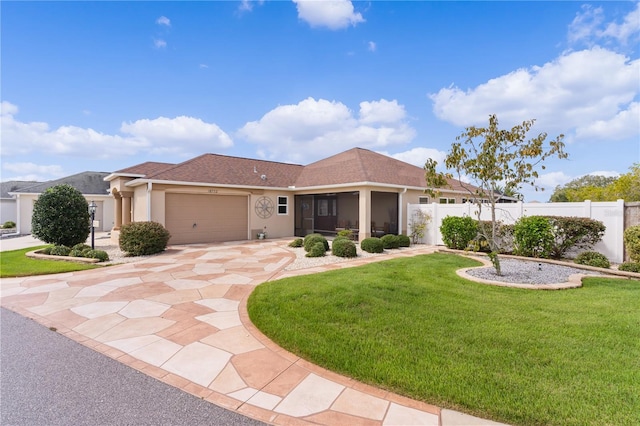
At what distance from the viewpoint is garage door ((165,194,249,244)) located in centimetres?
1416

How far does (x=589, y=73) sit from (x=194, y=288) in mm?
13605

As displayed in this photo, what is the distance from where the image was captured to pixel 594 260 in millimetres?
8266

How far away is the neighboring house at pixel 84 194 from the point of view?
73.4ft

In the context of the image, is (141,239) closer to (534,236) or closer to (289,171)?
(289,171)

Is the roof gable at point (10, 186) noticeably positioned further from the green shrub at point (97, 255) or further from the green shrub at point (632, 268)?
the green shrub at point (632, 268)

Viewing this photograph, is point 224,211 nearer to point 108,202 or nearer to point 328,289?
point 328,289

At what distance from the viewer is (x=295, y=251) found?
39.8 feet

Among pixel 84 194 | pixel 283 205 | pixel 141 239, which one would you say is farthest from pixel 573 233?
pixel 84 194

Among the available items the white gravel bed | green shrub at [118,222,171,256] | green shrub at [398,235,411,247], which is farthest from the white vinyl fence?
green shrub at [118,222,171,256]

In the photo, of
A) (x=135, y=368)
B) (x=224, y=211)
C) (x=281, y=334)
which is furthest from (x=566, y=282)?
(x=224, y=211)

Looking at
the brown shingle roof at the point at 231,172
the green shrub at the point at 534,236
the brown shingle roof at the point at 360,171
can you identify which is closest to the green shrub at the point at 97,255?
the brown shingle roof at the point at 231,172

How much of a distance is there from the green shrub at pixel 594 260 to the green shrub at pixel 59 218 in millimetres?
18746

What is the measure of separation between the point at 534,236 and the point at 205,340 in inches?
406

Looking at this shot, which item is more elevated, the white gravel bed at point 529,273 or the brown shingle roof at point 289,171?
the brown shingle roof at point 289,171
